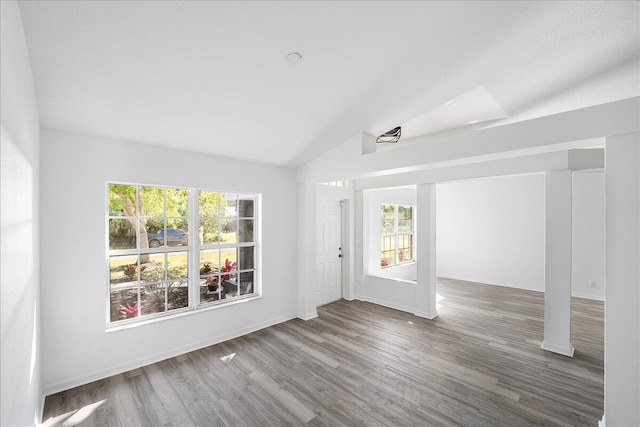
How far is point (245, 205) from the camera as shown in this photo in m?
4.07

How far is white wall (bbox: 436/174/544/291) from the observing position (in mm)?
6379

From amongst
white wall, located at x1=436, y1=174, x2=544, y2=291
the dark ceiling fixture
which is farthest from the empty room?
white wall, located at x1=436, y1=174, x2=544, y2=291

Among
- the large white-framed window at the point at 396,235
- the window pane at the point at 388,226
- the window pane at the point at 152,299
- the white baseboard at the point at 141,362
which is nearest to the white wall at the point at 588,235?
the large white-framed window at the point at 396,235

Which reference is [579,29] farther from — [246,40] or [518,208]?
[518,208]

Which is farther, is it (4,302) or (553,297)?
(553,297)

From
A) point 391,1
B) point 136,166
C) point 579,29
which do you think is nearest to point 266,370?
point 136,166

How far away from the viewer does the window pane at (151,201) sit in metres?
3.12

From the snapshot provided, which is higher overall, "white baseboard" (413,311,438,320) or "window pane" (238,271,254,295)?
"window pane" (238,271,254,295)

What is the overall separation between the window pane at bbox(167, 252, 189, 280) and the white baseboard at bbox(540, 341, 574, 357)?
4556mm

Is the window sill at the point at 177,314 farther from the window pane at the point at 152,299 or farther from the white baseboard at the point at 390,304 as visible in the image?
the white baseboard at the point at 390,304

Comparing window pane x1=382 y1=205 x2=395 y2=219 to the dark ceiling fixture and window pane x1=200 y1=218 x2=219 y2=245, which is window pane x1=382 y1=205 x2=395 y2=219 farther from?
window pane x1=200 y1=218 x2=219 y2=245

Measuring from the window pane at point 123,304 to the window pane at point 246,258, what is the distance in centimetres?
130

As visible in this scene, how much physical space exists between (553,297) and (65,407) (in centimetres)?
518

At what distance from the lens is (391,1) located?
1.66m
